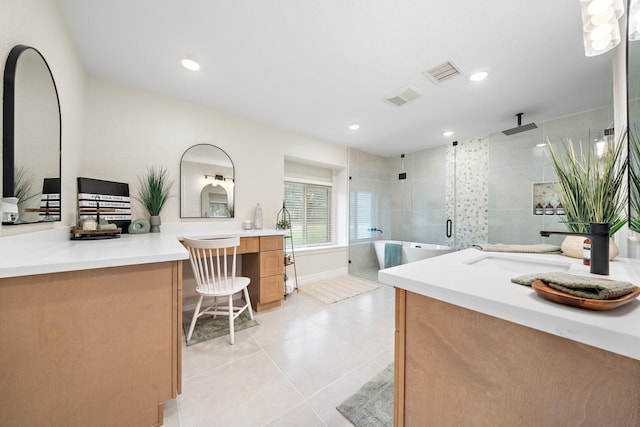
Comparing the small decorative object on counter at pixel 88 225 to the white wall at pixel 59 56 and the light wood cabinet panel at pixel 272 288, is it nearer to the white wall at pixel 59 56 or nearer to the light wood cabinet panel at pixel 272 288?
the white wall at pixel 59 56

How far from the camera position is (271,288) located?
2523 millimetres

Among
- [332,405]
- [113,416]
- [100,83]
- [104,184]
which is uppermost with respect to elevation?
[100,83]

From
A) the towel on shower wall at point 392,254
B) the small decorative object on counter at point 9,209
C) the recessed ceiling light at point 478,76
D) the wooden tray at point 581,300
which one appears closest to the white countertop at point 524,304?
the wooden tray at point 581,300

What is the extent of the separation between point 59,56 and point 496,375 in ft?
9.05

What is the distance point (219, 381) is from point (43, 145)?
5.71ft

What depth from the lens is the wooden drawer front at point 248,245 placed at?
2.33 metres

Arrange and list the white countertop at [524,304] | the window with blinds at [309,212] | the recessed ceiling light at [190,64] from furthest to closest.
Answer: the window with blinds at [309,212], the recessed ceiling light at [190,64], the white countertop at [524,304]

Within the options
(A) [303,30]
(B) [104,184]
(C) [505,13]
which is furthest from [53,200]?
(C) [505,13]

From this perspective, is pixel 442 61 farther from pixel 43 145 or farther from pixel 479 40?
pixel 43 145

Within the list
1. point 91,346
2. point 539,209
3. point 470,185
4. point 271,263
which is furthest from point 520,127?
point 91,346

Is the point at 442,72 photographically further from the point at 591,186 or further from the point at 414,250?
the point at 414,250

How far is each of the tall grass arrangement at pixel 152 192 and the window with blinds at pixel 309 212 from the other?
1743 mm

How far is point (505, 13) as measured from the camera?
1400mm

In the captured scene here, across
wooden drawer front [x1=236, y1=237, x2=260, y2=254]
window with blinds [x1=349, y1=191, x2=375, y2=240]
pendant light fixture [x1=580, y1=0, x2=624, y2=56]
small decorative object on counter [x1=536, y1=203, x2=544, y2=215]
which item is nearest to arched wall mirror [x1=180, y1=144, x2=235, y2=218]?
wooden drawer front [x1=236, y1=237, x2=260, y2=254]
